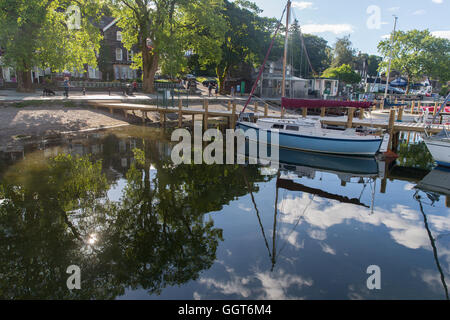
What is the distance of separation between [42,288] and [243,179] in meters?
10.6

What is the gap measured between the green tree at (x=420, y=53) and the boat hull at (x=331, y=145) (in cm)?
4366

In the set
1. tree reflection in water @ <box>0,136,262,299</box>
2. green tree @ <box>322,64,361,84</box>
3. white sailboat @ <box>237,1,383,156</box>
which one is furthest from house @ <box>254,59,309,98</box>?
tree reflection in water @ <box>0,136,262,299</box>

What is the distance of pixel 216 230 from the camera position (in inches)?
438

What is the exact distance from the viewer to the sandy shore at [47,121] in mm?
23969

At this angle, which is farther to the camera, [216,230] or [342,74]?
[342,74]

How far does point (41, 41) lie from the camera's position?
28.8 meters

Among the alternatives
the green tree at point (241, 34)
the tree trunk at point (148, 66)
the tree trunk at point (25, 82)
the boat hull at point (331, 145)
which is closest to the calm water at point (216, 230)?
the boat hull at point (331, 145)

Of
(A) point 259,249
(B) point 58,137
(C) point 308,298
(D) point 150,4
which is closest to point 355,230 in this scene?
(A) point 259,249

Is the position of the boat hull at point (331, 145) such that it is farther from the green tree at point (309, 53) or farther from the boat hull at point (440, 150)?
the green tree at point (309, 53)

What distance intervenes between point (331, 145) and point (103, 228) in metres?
15.6

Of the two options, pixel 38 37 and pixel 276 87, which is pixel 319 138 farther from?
pixel 276 87

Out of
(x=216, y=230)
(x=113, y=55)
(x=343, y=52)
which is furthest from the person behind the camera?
(x=343, y=52)

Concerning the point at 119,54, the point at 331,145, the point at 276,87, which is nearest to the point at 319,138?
the point at 331,145

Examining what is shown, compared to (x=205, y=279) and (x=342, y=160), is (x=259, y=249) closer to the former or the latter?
(x=205, y=279)
